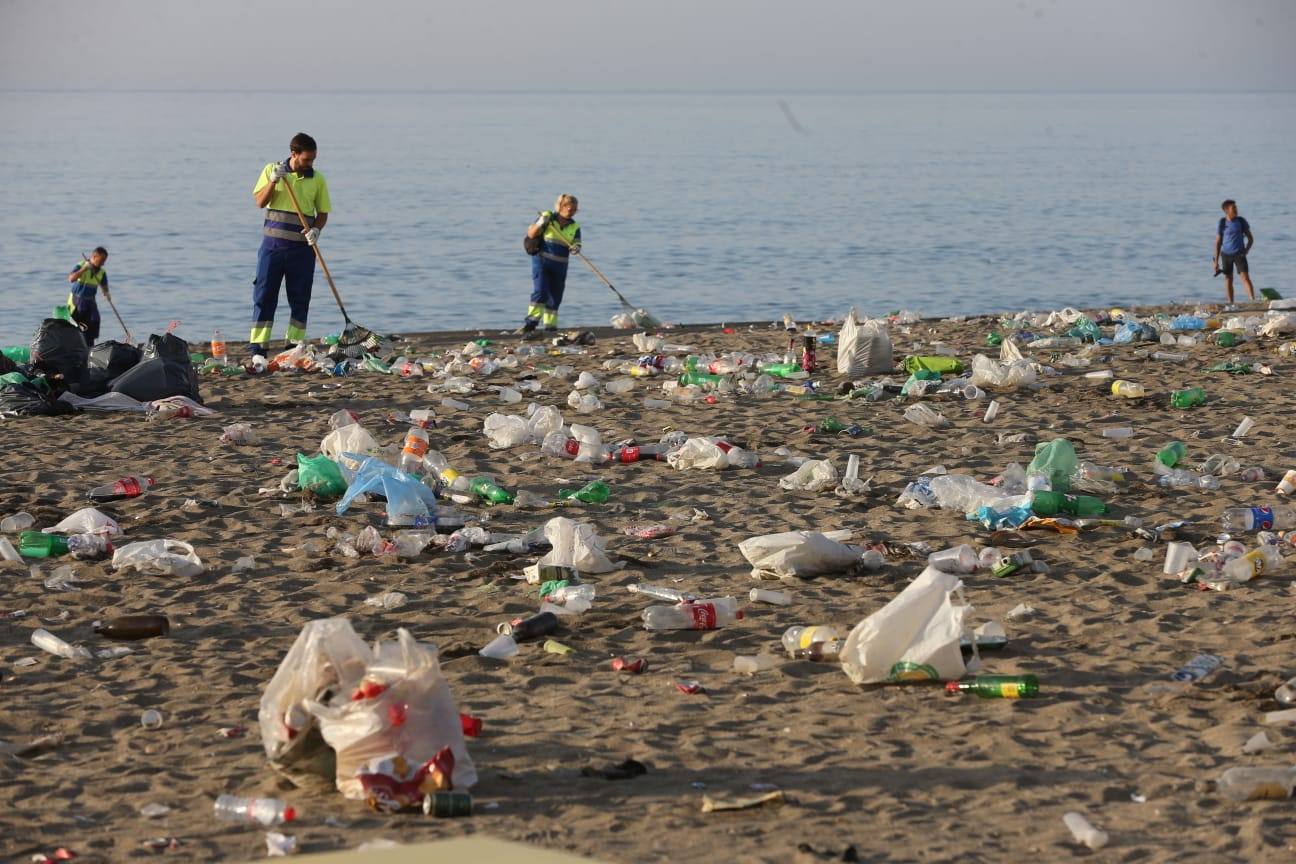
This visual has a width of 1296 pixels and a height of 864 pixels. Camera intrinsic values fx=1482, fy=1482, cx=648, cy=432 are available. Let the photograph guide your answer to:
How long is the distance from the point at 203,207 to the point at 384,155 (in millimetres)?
24203

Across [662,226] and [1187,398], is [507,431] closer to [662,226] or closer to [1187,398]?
[1187,398]

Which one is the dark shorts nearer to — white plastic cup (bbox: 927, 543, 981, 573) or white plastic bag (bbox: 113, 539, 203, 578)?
white plastic cup (bbox: 927, 543, 981, 573)

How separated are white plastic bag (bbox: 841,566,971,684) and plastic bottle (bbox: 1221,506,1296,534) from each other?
2.46 metres

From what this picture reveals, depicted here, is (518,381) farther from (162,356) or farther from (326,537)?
(326,537)

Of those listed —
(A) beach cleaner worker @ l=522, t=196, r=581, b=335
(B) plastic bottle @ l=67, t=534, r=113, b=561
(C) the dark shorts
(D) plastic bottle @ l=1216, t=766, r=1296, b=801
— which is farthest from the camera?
(C) the dark shorts

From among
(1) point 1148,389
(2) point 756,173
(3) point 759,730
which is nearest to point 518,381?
(1) point 1148,389

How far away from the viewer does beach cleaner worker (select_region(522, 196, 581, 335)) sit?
14523 mm

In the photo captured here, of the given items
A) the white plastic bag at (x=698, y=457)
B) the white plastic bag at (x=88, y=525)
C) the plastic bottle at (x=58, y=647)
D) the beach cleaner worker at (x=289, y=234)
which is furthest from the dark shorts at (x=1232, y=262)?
the plastic bottle at (x=58, y=647)

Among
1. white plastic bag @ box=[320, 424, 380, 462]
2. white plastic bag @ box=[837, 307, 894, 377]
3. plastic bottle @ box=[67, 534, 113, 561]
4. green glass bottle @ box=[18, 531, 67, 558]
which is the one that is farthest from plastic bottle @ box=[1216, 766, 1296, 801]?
white plastic bag @ box=[837, 307, 894, 377]

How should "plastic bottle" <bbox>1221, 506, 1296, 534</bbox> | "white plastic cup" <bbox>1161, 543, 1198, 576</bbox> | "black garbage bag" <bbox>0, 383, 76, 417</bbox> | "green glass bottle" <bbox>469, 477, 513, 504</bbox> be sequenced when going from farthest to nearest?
"black garbage bag" <bbox>0, 383, 76, 417</bbox>, "green glass bottle" <bbox>469, 477, 513, 504</bbox>, "plastic bottle" <bbox>1221, 506, 1296, 534</bbox>, "white plastic cup" <bbox>1161, 543, 1198, 576</bbox>

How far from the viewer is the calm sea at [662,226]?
865 inches

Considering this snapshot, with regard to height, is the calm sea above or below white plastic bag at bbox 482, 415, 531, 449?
above

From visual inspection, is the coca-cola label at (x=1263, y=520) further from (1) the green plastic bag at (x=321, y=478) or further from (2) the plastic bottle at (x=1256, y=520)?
(1) the green plastic bag at (x=321, y=478)

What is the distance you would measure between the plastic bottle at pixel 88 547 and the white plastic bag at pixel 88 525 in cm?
16
